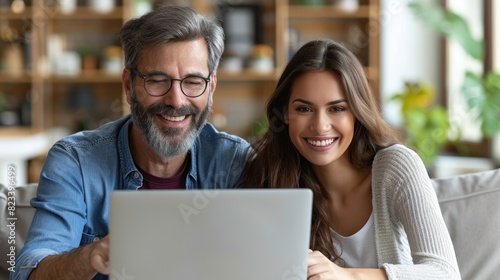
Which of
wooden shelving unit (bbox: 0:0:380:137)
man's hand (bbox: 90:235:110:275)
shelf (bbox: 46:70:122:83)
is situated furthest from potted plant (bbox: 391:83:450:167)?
man's hand (bbox: 90:235:110:275)

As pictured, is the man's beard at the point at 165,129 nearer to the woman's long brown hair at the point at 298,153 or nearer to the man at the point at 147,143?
the man at the point at 147,143

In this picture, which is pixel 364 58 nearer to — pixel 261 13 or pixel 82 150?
pixel 261 13

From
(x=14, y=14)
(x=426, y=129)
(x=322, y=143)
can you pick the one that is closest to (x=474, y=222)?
(x=322, y=143)

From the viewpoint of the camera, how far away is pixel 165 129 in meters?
1.98

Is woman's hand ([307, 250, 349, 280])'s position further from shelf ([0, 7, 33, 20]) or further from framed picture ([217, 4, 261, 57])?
shelf ([0, 7, 33, 20])

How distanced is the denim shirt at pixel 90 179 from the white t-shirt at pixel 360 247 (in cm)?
34

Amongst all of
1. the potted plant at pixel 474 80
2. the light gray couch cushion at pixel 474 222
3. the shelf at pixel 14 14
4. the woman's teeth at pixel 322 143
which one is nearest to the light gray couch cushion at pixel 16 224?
the woman's teeth at pixel 322 143

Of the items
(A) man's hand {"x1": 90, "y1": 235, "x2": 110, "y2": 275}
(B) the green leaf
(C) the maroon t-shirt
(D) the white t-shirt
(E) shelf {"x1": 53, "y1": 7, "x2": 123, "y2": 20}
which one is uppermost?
(E) shelf {"x1": 53, "y1": 7, "x2": 123, "y2": 20}

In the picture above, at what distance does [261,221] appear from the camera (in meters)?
1.38

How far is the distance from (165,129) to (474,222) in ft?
3.00

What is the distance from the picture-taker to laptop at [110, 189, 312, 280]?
135cm

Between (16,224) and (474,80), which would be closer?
(16,224)

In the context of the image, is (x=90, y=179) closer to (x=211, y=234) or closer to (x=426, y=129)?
(x=211, y=234)

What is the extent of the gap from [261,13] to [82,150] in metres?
4.28
